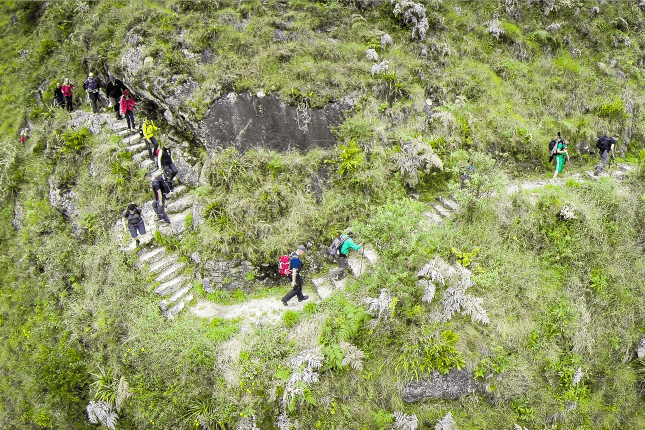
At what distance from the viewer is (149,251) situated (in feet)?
38.3

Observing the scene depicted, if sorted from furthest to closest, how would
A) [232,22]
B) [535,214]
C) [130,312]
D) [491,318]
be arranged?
1. [232,22]
2. [535,214]
3. [130,312]
4. [491,318]

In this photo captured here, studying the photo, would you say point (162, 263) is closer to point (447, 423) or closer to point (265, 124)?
point (265, 124)

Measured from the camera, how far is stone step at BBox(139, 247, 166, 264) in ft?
37.2

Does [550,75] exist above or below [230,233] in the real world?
above

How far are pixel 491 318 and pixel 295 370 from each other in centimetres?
553

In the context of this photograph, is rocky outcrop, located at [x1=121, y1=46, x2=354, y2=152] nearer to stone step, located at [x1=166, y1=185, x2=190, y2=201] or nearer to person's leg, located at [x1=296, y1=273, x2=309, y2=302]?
stone step, located at [x1=166, y1=185, x2=190, y2=201]

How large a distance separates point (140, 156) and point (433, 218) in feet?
38.8

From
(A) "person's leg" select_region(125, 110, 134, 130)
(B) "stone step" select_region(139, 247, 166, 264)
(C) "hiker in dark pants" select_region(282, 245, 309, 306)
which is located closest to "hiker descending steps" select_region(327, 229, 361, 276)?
(C) "hiker in dark pants" select_region(282, 245, 309, 306)

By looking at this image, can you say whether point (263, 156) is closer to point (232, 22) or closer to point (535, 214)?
point (232, 22)

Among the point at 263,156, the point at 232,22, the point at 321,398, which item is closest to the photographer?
the point at 321,398

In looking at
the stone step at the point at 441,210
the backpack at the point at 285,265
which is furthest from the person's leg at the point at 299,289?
the stone step at the point at 441,210

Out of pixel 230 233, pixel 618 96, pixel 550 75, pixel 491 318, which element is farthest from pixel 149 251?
pixel 618 96

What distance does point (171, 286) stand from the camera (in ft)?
36.3

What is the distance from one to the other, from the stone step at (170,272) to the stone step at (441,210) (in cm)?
933
